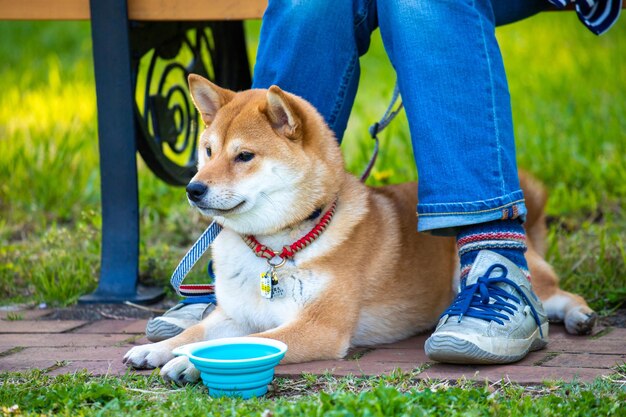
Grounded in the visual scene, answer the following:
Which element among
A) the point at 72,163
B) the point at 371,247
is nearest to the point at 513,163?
the point at 371,247

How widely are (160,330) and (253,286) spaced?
1.12ft

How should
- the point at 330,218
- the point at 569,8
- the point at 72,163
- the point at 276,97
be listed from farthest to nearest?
the point at 72,163 → the point at 569,8 → the point at 330,218 → the point at 276,97

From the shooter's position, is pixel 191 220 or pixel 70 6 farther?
pixel 191 220

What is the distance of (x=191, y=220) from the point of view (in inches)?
157

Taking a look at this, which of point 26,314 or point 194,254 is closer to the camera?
point 194,254

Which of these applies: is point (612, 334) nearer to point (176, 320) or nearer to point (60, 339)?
point (176, 320)

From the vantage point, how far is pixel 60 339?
2623mm

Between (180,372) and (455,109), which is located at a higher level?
(455,109)

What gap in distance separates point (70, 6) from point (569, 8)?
5.88ft

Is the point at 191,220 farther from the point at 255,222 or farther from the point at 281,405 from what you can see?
the point at 281,405

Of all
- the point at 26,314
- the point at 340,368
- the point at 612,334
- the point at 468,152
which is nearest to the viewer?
the point at 340,368

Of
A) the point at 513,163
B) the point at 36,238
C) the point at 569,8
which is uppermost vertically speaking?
the point at 569,8

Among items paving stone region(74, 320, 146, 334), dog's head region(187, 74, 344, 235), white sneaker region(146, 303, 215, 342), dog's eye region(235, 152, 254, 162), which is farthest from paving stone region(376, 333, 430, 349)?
paving stone region(74, 320, 146, 334)

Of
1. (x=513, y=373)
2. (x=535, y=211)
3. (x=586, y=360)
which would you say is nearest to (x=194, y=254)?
(x=513, y=373)
